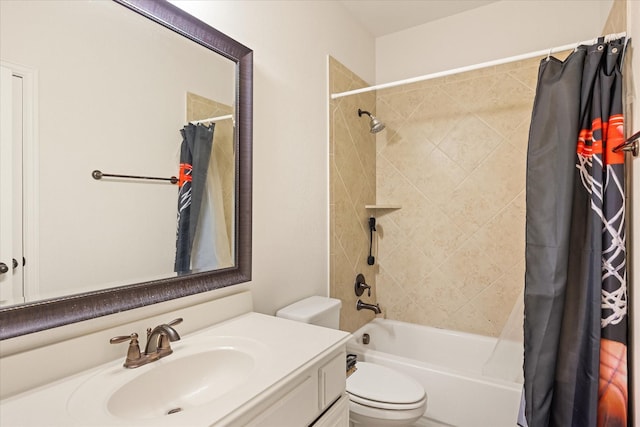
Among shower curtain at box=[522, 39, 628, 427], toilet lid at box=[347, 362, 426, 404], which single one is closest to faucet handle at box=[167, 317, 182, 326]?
toilet lid at box=[347, 362, 426, 404]

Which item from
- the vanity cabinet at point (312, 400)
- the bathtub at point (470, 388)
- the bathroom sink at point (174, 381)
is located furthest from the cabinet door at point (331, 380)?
the bathtub at point (470, 388)

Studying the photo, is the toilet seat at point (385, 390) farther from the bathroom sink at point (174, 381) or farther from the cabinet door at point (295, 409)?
the bathroom sink at point (174, 381)

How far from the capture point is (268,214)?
1.61m

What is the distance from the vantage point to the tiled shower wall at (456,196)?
2207mm

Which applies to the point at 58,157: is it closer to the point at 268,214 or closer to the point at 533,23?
the point at 268,214

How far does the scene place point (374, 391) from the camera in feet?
5.08

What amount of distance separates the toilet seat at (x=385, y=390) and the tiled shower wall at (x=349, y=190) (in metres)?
0.48

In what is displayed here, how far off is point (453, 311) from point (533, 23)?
1982 millimetres

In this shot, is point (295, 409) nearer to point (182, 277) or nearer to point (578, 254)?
point (182, 277)

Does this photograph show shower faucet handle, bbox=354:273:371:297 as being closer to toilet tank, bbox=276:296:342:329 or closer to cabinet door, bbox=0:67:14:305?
toilet tank, bbox=276:296:342:329

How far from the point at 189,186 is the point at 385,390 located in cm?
125

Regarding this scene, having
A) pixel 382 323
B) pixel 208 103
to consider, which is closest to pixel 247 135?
pixel 208 103

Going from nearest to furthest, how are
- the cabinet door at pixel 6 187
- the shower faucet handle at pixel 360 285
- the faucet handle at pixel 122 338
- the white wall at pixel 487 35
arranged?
the cabinet door at pixel 6 187 → the faucet handle at pixel 122 338 → the white wall at pixel 487 35 → the shower faucet handle at pixel 360 285

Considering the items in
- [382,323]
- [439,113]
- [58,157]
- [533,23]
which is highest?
[533,23]
